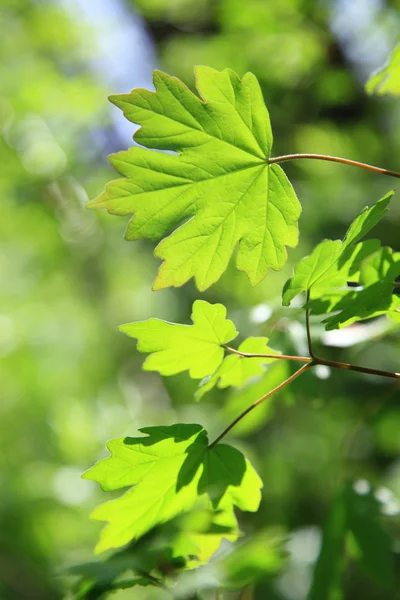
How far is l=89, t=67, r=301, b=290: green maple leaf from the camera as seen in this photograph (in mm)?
801

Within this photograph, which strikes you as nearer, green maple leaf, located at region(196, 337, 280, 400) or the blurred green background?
green maple leaf, located at region(196, 337, 280, 400)

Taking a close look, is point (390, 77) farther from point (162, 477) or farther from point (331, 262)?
point (162, 477)

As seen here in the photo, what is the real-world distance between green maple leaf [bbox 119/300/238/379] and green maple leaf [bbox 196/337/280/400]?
14 millimetres

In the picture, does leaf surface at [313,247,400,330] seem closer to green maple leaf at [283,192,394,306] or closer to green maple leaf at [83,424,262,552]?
green maple leaf at [283,192,394,306]

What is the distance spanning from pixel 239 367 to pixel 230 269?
1994 mm

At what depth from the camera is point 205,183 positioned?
0.83 metres

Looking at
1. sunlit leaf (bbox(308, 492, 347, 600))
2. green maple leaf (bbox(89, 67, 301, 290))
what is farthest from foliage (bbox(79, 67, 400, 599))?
sunlit leaf (bbox(308, 492, 347, 600))

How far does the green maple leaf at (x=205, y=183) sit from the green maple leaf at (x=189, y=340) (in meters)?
0.06

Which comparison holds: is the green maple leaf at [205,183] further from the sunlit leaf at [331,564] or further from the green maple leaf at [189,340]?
the sunlit leaf at [331,564]

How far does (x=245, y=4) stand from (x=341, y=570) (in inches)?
90.6

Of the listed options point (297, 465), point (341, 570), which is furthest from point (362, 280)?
point (297, 465)

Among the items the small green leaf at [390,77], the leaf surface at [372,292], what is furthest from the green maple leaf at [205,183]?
the small green leaf at [390,77]

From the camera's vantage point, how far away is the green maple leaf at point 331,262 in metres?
0.76

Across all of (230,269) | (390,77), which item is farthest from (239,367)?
(230,269)
